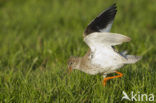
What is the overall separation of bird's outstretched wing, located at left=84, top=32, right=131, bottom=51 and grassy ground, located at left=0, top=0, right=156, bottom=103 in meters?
0.54

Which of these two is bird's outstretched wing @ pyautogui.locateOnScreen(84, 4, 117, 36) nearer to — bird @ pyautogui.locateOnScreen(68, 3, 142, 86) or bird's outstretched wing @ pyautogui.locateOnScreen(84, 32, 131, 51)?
bird @ pyautogui.locateOnScreen(68, 3, 142, 86)

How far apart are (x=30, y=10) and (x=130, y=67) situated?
4590 millimetres

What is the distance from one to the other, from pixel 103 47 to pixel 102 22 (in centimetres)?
35

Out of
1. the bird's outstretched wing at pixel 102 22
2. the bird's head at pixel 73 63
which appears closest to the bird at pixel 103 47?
the bird's outstretched wing at pixel 102 22

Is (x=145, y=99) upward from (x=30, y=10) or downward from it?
downward

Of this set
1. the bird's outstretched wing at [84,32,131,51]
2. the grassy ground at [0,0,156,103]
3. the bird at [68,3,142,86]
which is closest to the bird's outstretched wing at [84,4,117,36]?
the bird at [68,3,142,86]

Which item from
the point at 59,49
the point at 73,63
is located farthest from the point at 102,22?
the point at 59,49

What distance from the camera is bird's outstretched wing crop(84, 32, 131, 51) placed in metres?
3.60

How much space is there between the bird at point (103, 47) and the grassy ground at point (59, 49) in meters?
0.21

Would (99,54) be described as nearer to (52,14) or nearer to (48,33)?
(48,33)

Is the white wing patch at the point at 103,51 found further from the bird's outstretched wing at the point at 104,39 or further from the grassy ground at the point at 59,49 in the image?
the grassy ground at the point at 59,49

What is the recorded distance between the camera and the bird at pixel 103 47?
3.70 m

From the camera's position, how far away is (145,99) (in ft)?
11.7

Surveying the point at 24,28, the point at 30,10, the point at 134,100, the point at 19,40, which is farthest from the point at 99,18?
the point at 30,10
